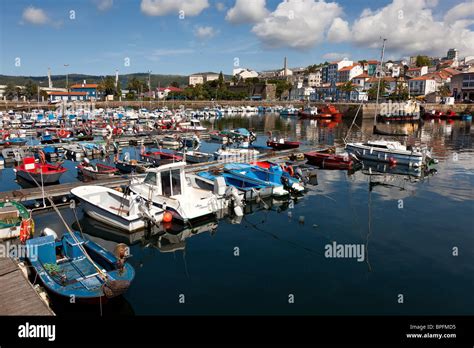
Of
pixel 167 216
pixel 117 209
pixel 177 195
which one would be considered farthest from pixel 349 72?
pixel 117 209

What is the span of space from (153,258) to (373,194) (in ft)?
54.8

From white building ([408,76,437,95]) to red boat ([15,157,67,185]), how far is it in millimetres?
139663

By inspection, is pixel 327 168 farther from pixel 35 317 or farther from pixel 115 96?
pixel 115 96

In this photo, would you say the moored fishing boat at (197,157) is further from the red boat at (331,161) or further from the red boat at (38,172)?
the red boat at (38,172)

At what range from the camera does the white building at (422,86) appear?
449 feet

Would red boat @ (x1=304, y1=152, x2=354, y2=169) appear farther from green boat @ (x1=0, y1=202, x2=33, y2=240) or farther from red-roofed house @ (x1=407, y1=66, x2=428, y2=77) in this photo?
red-roofed house @ (x1=407, y1=66, x2=428, y2=77)

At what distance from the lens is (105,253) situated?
1359 cm

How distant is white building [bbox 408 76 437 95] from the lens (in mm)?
136875

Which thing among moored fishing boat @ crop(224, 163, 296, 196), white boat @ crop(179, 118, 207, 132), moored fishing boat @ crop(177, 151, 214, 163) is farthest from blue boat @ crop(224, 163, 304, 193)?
white boat @ crop(179, 118, 207, 132)

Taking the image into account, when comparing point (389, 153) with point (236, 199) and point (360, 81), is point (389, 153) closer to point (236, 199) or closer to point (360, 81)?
point (236, 199)

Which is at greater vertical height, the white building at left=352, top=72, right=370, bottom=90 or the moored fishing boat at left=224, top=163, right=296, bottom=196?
the white building at left=352, top=72, right=370, bottom=90

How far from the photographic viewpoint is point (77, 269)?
13242mm

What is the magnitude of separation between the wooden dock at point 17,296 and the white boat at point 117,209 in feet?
21.3

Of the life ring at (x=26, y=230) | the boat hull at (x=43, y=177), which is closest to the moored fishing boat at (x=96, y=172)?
the boat hull at (x=43, y=177)
